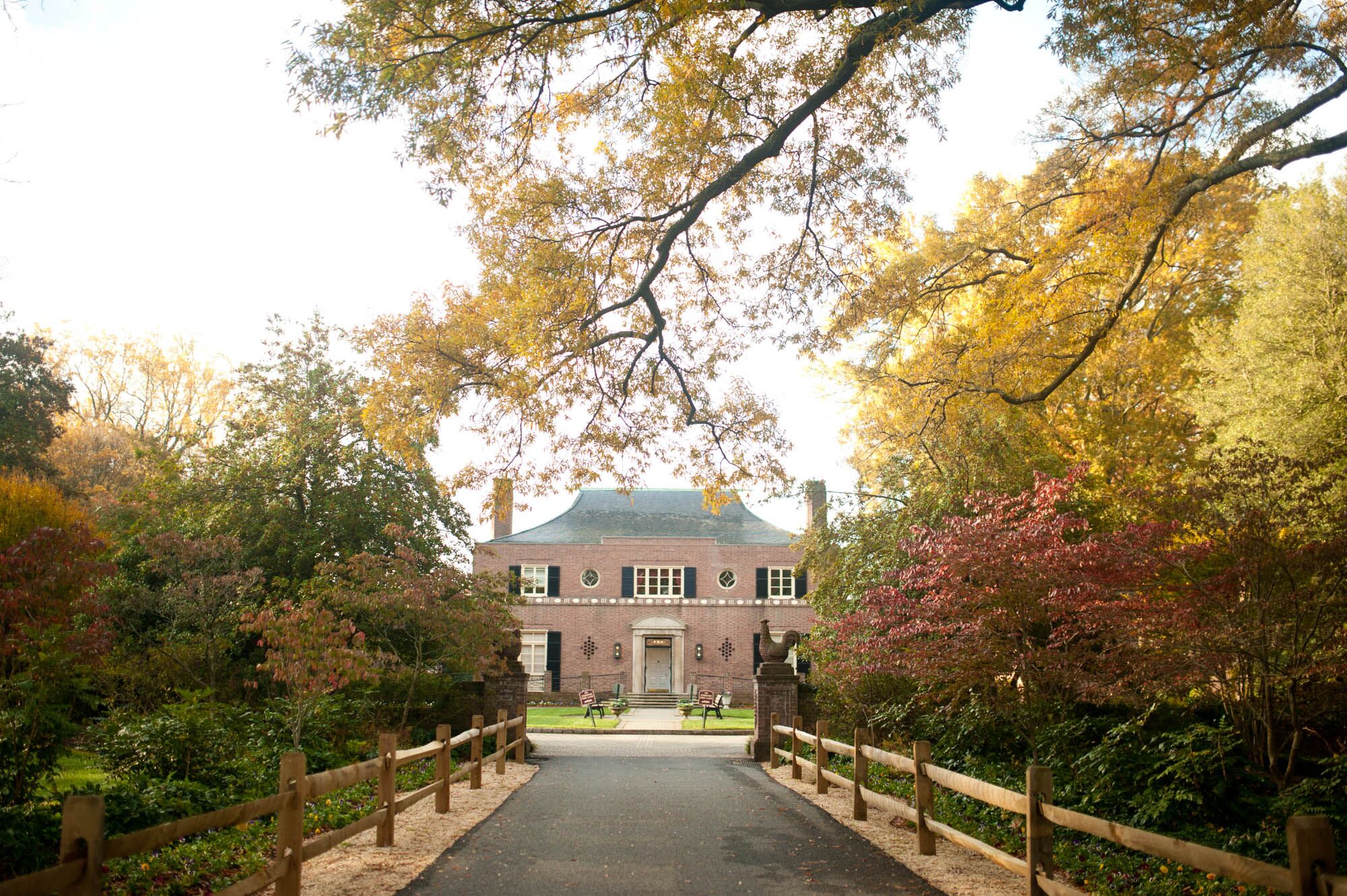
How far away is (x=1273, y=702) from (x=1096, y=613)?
1.82 meters

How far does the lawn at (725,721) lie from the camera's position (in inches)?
1025

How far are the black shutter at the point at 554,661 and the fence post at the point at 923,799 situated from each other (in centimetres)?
3361

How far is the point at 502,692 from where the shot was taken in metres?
16.9

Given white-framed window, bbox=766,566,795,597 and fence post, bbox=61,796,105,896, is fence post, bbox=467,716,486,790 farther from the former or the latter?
white-framed window, bbox=766,566,795,597

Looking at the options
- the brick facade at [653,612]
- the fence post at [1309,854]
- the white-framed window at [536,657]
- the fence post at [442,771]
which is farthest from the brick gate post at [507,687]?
the brick facade at [653,612]

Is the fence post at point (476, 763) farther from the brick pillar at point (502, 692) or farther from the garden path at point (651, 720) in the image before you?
the garden path at point (651, 720)

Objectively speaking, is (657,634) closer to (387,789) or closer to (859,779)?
(859,779)

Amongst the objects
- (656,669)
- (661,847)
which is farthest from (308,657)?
(656,669)

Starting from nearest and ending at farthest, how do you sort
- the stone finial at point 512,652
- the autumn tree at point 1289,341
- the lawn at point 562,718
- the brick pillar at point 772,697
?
the autumn tree at point 1289,341
the stone finial at point 512,652
the brick pillar at point 772,697
the lawn at point 562,718

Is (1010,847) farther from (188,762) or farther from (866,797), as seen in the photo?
(188,762)

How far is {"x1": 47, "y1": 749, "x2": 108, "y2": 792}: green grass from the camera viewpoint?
9.37m

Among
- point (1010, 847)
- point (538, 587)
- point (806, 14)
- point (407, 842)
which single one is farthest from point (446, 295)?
point (538, 587)

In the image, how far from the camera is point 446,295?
12258 mm

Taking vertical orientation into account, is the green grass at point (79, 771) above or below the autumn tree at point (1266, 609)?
below
